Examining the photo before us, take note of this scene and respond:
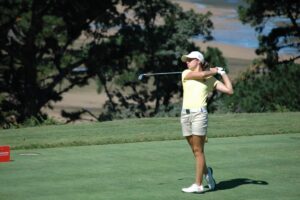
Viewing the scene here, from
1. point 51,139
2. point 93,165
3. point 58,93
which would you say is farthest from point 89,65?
point 93,165

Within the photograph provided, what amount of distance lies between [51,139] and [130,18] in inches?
1241

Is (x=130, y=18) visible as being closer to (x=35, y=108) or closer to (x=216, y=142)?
(x=35, y=108)

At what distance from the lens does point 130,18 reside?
4844 cm

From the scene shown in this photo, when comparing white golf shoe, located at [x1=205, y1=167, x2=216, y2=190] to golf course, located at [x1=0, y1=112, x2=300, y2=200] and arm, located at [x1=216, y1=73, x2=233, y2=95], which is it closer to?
golf course, located at [x1=0, y1=112, x2=300, y2=200]

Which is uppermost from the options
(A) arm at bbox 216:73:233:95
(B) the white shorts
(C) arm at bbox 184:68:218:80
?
(C) arm at bbox 184:68:218:80

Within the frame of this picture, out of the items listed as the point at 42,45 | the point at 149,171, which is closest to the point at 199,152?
the point at 149,171

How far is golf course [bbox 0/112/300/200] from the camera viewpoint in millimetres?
10857

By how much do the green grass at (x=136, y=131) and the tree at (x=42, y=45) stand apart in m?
23.4

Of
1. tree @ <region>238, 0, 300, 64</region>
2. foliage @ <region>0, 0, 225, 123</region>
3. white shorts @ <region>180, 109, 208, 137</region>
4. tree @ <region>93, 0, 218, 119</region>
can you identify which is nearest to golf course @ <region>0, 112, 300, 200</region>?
white shorts @ <region>180, 109, 208, 137</region>

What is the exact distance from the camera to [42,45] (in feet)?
154

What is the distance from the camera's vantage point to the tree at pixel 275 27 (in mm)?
45281

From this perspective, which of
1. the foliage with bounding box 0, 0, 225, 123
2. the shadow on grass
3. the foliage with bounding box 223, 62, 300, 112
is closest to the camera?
the shadow on grass

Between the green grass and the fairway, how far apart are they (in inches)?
32.9

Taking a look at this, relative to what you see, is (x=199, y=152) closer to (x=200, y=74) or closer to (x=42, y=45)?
(x=200, y=74)
